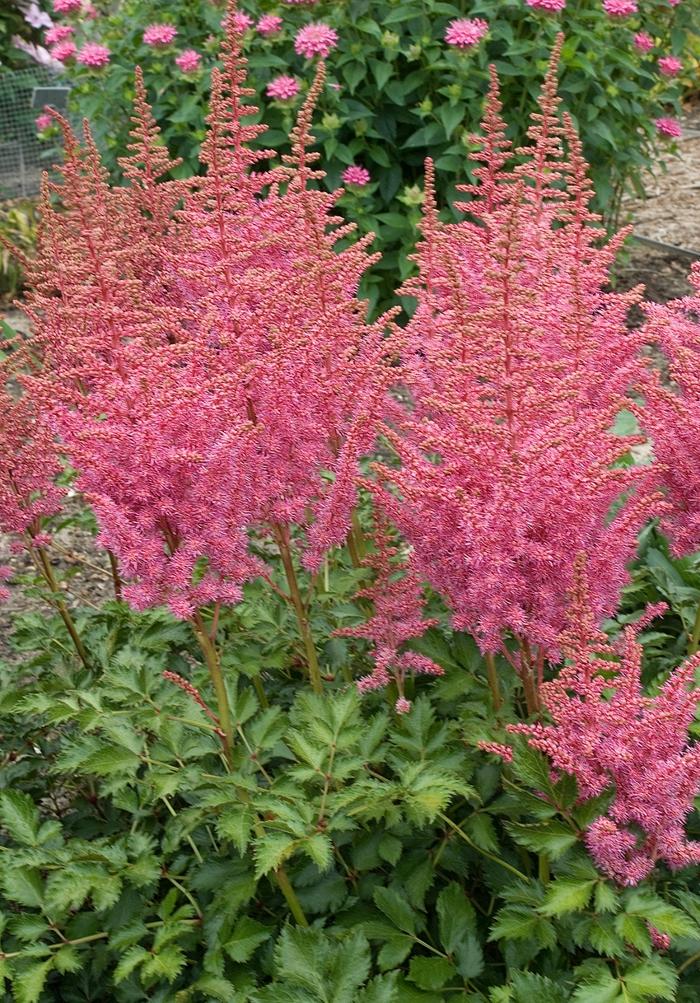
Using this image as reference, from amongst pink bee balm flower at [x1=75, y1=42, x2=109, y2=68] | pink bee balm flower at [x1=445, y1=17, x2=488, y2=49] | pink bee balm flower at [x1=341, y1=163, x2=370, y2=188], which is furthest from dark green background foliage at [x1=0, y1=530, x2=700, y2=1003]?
pink bee balm flower at [x1=75, y1=42, x2=109, y2=68]

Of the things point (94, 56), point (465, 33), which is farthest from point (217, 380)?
point (94, 56)

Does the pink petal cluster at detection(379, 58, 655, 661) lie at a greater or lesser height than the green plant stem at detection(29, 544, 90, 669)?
greater

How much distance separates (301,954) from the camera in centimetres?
172

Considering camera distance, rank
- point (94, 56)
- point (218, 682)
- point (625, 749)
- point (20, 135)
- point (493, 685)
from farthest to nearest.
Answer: point (20, 135) → point (94, 56) → point (493, 685) → point (218, 682) → point (625, 749)

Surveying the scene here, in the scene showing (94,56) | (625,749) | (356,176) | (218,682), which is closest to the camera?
(625,749)

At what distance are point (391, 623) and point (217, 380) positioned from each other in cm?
62

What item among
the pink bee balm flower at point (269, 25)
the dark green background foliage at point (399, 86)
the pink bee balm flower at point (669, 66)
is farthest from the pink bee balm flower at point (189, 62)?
the pink bee balm flower at point (669, 66)

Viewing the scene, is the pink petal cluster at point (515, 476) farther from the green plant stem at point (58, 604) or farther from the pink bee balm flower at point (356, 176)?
the pink bee balm flower at point (356, 176)

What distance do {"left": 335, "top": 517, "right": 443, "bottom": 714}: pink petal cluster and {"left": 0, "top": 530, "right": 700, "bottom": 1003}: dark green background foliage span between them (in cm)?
7

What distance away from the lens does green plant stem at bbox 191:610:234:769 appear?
1801mm

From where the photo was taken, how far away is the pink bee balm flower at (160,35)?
532 centimetres

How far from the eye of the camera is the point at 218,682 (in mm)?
1852

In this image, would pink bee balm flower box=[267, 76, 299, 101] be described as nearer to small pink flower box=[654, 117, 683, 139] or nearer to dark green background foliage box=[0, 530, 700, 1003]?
small pink flower box=[654, 117, 683, 139]

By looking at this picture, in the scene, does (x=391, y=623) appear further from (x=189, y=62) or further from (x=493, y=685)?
(x=189, y=62)
